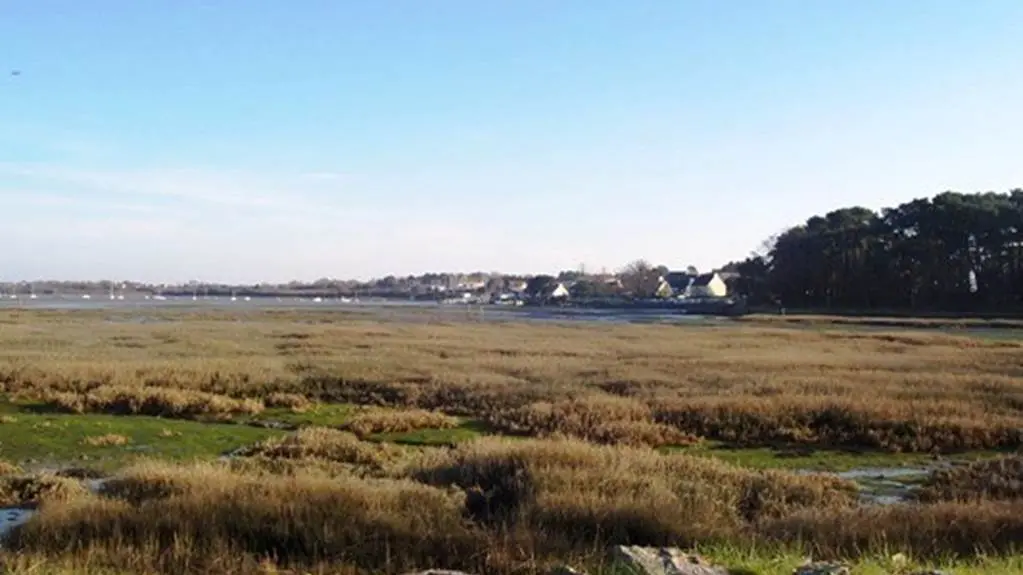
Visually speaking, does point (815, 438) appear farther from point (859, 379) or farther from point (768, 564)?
point (768, 564)

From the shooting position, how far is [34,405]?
93.0ft

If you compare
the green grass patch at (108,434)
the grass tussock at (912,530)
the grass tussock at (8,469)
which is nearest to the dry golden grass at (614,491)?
the grass tussock at (912,530)

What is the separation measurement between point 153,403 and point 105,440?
19.5ft

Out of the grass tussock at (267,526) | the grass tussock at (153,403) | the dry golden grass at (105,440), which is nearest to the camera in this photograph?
the grass tussock at (267,526)

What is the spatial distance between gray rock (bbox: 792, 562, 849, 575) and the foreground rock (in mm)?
771

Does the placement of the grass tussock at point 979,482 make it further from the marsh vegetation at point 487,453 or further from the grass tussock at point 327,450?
the grass tussock at point 327,450

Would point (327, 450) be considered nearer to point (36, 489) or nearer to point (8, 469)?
point (36, 489)

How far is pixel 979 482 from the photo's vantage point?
A: 1738cm

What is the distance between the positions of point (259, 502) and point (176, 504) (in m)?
1.25

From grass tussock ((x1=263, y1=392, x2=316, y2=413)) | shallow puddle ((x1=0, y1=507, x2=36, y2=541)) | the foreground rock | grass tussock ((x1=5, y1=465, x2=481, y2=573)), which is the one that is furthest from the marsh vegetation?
the foreground rock

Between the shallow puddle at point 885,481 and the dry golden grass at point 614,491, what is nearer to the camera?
the dry golden grass at point 614,491

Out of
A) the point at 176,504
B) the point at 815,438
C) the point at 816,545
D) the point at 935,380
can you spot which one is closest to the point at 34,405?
the point at 176,504

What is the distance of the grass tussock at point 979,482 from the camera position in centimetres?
1641

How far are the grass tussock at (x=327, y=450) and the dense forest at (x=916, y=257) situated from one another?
90398mm
